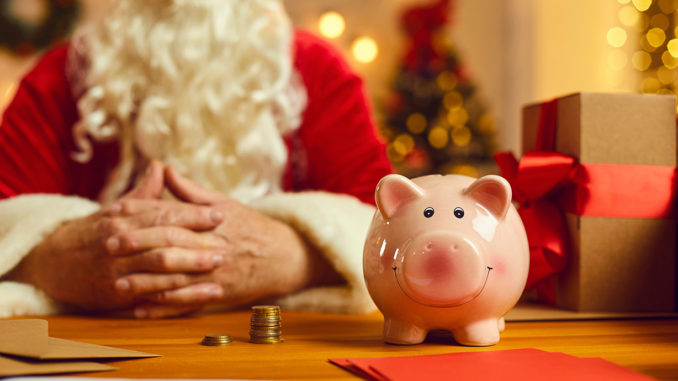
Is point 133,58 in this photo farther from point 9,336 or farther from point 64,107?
point 9,336

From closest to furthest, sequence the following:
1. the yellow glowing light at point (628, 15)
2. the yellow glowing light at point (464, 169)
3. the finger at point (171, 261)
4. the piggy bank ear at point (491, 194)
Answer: the piggy bank ear at point (491, 194)
the finger at point (171, 261)
the yellow glowing light at point (628, 15)
the yellow glowing light at point (464, 169)

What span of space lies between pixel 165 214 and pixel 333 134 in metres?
0.64

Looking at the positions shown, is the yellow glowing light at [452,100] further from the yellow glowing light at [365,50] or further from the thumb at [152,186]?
the thumb at [152,186]

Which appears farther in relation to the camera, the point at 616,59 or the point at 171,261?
the point at 616,59

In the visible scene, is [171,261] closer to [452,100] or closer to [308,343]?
[308,343]

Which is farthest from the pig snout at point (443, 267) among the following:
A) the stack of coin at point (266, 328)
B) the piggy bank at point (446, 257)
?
the stack of coin at point (266, 328)

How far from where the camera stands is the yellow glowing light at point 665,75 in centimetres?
312

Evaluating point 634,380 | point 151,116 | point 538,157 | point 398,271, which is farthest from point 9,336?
point 151,116

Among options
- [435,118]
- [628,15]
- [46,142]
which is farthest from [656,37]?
[46,142]

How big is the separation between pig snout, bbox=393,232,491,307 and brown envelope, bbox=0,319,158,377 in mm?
227

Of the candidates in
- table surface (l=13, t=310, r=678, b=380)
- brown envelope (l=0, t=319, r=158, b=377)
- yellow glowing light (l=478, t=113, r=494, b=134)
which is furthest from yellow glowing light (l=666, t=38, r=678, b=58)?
brown envelope (l=0, t=319, r=158, b=377)

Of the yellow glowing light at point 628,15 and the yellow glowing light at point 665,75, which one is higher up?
the yellow glowing light at point 628,15

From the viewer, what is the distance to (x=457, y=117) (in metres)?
3.99

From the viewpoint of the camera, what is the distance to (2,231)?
2.80 feet
